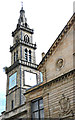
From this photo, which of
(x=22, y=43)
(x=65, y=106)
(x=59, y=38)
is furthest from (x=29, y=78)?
(x=65, y=106)

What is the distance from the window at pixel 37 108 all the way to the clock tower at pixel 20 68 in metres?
20.4

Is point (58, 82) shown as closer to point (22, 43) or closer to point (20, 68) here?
point (20, 68)

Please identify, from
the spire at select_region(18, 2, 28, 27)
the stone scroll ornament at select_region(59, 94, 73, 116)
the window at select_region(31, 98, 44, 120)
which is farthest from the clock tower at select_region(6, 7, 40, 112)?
the stone scroll ornament at select_region(59, 94, 73, 116)

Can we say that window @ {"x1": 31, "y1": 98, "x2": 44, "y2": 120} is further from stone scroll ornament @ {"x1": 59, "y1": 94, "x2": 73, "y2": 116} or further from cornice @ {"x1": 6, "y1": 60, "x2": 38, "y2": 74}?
cornice @ {"x1": 6, "y1": 60, "x2": 38, "y2": 74}

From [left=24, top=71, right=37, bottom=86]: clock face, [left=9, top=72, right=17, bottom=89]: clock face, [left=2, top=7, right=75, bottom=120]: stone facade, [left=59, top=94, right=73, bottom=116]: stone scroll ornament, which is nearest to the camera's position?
[left=59, top=94, right=73, bottom=116]: stone scroll ornament

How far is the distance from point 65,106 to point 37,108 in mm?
5289

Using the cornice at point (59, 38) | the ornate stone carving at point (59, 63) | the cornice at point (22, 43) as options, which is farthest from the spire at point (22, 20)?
the ornate stone carving at point (59, 63)

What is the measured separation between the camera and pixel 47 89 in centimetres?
2591

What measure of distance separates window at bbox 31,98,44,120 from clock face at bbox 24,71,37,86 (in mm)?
23390

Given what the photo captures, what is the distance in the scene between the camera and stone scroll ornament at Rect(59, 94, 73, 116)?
22314mm

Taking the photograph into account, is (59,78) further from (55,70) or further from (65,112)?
(65,112)

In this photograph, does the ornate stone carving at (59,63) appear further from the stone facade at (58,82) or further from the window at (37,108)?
the window at (37,108)

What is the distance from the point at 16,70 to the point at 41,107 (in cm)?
2698

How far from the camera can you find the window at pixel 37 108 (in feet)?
85.8
